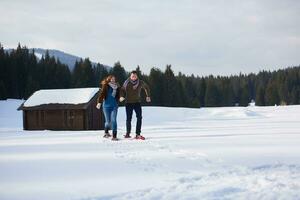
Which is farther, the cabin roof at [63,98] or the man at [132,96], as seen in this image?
the cabin roof at [63,98]

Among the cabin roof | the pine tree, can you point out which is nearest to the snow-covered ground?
Answer: the cabin roof

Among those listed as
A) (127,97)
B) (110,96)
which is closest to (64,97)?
(110,96)

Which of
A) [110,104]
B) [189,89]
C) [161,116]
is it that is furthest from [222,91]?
[110,104]

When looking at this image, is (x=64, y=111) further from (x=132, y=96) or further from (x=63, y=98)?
(x=132, y=96)

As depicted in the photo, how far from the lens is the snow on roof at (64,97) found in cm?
2361

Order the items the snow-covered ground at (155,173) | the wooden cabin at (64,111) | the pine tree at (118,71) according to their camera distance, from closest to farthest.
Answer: the snow-covered ground at (155,173) < the wooden cabin at (64,111) < the pine tree at (118,71)

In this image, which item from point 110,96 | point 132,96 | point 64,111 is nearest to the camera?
point 132,96

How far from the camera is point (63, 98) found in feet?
79.3

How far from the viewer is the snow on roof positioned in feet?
77.5

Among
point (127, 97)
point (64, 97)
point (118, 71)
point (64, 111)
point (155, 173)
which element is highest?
point (118, 71)

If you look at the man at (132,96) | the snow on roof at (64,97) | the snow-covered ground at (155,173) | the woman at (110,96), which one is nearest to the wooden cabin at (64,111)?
the snow on roof at (64,97)

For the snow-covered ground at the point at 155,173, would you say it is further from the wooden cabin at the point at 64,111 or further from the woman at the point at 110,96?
the wooden cabin at the point at 64,111

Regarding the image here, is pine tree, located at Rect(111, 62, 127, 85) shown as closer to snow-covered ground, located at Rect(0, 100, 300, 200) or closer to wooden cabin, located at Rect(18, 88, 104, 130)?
wooden cabin, located at Rect(18, 88, 104, 130)

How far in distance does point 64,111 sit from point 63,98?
0.71 metres
